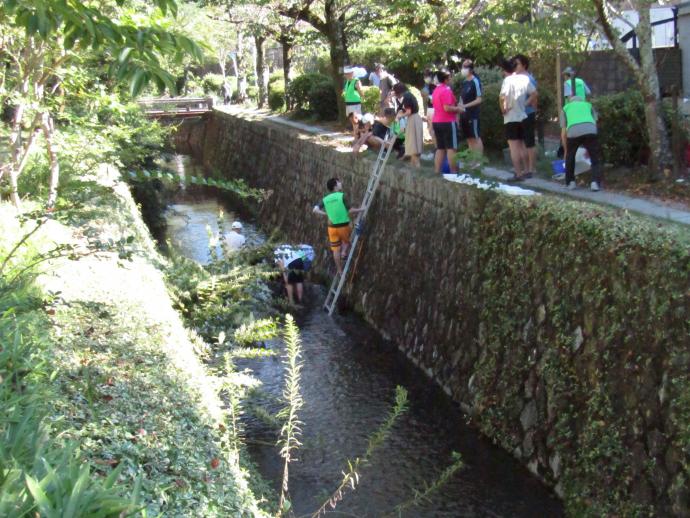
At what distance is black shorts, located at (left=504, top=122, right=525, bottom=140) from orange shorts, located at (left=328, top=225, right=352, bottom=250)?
363 cm

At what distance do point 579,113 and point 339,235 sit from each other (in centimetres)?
498

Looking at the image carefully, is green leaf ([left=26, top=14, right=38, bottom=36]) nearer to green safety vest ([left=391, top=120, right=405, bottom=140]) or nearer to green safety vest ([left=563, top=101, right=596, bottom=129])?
green safety vest ([left=563, top=101, right=596, bottom=129])

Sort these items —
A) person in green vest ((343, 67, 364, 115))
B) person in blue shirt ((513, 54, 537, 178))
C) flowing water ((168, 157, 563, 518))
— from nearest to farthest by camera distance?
1. flowing water ((168, 157, 563, 518))
2. person in blue shirt ((513, 54, 537, 178))
3. person in green vest ((343, 67, 364, 115))

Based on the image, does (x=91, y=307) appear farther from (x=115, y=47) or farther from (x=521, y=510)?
(x=521, y=510)

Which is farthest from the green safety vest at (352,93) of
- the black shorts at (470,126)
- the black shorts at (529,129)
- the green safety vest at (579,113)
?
Result: the green safety vest at (579,113)

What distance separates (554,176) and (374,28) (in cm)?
1172

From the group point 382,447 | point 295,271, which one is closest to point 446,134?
point 295,271

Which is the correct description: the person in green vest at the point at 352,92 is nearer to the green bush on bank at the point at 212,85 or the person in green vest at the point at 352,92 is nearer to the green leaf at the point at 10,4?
the green leaf at the point at 10,4

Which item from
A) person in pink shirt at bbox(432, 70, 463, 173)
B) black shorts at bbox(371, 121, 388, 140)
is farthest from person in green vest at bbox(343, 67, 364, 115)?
person in pink shirt at bbox(432, 70, 463, 173)

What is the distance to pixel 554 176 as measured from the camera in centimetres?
1197

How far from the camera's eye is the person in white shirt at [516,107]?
37.9ft

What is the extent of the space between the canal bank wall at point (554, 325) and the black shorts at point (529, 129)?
151cm

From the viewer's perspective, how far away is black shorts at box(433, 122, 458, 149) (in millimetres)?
12016

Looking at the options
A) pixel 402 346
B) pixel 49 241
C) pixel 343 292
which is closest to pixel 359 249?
pixel 343 292
